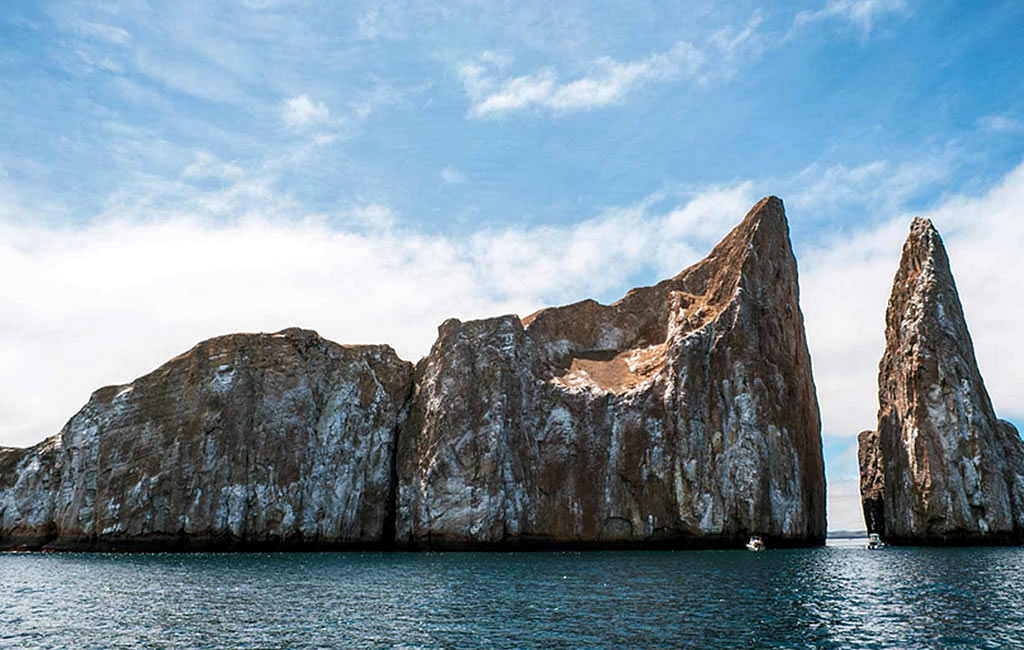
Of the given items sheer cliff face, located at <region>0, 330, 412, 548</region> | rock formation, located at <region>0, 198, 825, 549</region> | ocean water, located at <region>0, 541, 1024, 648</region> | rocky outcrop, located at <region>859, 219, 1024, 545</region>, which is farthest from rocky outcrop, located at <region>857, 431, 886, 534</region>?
sheer cliff face, located at <region>0, 330, 412, 548</region>

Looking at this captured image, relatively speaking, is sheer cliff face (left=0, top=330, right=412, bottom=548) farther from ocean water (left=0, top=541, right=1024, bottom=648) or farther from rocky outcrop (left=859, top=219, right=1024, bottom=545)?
rocky outcrop (left=859, top=219, right=1024, bottom=545)

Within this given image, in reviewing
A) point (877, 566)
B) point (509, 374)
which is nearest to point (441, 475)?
point (509, 374)

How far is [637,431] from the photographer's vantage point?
9375 centimetres

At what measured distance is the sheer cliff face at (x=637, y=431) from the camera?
87312mm

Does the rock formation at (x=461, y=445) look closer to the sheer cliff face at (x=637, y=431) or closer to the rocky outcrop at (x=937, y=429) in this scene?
the sheer cliff face at (x=637, y=431)

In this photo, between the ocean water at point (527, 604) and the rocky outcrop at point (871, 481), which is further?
the rocky outcrop at point (871, 481)

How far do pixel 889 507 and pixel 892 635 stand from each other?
77726 millimetres

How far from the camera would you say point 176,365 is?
9925 cm

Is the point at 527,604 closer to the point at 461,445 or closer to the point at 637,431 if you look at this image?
the point at 461,445

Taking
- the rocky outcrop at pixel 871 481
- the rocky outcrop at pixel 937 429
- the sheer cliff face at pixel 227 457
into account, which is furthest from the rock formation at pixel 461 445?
the rocky outcrop at pixel 871 481

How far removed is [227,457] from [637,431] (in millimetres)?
50122

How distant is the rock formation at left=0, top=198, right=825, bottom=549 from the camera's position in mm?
88750

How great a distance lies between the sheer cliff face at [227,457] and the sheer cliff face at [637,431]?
6293 millimetres

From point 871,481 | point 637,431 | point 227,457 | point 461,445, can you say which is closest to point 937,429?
point 871,481
